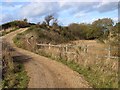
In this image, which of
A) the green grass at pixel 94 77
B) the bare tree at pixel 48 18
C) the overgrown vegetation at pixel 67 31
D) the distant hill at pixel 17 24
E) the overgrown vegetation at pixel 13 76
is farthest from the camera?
the distant hill at pixel 17 24

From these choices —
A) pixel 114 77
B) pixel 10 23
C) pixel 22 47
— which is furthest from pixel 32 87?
pixel 10 23

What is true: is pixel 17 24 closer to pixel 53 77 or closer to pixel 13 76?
pixel 13 76

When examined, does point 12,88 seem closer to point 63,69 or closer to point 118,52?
point 63,69

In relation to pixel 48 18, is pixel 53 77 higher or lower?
lower

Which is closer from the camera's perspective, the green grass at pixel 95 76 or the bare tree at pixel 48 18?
the green grass at pixel 95 76

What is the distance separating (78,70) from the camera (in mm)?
18781

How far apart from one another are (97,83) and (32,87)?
10.5ft

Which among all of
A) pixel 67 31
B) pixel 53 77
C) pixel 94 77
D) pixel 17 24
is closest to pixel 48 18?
pixel 67 31

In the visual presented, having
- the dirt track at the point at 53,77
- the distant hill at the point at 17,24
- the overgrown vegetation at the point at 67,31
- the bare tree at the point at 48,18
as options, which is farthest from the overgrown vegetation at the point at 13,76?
the distant hill at the point at 17,24

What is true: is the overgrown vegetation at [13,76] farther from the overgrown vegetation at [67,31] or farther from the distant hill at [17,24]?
the distant hill at [17,24]

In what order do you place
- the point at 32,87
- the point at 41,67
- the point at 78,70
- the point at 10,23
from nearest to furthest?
the point at 32,87 < the point at 78,70 < the point at 41,67 < the point at 10,23

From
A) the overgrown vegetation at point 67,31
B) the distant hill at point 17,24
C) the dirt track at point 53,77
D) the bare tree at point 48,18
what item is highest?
the bare tree at point 48,18

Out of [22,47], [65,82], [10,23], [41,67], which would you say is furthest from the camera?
[10,23]

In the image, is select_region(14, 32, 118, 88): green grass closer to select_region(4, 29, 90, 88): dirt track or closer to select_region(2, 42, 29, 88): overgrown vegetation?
select_region(4, 29, 90, 88): dirt track
